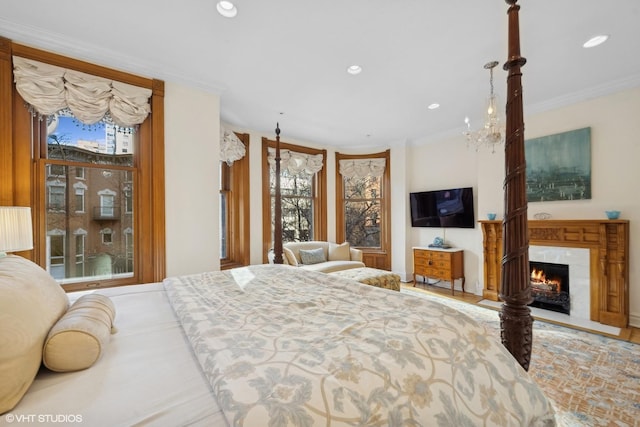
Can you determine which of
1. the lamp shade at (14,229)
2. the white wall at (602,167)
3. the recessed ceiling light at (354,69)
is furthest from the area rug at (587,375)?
the lamp shade at (14,229)

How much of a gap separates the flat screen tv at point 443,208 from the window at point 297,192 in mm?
1785

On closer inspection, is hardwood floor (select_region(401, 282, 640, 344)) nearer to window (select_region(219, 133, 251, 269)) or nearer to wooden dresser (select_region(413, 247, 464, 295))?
wooden dresser (select_region(413, 247, 464, 295))

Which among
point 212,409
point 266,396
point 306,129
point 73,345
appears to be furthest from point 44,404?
point 306,129

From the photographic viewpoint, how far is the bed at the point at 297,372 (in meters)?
0.66

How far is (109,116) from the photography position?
2.62 m

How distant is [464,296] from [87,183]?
5103mm

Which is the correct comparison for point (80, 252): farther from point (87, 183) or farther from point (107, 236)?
point (87, 183)

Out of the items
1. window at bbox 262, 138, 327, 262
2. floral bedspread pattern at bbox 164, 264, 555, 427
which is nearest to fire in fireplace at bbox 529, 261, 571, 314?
floral bedspread pattern at bbox 164, 264, 555, 427

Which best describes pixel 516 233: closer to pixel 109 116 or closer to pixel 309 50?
pixel 309 50

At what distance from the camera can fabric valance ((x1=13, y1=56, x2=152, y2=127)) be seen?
7.30ft

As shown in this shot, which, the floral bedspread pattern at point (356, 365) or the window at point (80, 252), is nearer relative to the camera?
the floral bedspread pattern at point (356, 365)

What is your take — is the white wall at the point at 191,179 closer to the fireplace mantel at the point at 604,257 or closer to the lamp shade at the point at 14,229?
the lamp shade at the point at 14,229

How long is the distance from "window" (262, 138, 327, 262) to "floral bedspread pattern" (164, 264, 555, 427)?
11.2 ft

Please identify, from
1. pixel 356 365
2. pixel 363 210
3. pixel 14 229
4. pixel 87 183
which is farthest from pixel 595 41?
pixel 87 183
